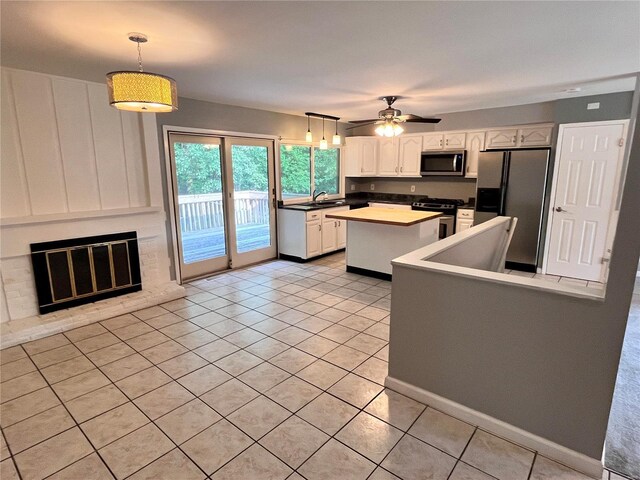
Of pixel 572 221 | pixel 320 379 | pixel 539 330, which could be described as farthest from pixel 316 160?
pixel 539 330

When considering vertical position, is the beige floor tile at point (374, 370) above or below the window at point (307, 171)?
below

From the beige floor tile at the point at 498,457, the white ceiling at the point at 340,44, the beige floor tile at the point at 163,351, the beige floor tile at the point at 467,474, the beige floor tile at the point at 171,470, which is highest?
the white ceiling at the point at 340,44

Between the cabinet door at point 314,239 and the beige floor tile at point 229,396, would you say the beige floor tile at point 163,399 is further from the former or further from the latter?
the cabinet door at point 314,239

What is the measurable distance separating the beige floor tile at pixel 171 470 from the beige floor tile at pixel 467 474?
4.20 feet

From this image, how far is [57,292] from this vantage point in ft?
11.5

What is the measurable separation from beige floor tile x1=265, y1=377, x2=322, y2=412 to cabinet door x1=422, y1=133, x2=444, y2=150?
473cm

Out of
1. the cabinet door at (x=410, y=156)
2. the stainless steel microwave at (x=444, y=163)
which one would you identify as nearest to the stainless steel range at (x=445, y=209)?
the stainless steel microwave at (x=444, y=163)

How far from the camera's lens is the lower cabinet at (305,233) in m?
5.53

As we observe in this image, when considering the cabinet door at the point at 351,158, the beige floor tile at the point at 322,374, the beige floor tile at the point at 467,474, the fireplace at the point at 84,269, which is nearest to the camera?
the beige floor tile at the point at 467,474

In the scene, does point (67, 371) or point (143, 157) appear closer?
point (67, 371)

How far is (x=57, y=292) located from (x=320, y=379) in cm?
287

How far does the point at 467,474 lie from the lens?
5.76 ft

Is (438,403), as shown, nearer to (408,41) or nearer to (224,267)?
(408,41)

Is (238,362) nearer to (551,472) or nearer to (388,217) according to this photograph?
(551,472)
